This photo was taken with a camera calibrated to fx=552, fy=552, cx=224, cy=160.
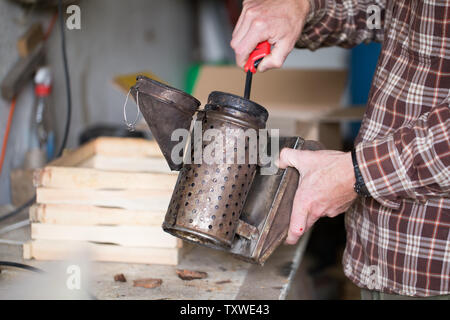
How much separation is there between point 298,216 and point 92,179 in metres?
0.56

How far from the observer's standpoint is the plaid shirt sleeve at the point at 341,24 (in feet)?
4.29

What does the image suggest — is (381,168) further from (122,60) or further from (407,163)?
(122,60)

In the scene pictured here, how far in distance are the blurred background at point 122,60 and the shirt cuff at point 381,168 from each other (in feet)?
3.52

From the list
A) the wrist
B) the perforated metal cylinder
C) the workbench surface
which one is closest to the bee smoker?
the perforated metal cylinder

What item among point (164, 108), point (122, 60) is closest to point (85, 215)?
point (164, 108)

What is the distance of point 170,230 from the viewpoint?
39.1 inches

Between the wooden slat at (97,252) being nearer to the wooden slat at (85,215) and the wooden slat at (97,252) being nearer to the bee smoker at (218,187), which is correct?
the wooden slat at (85,215)

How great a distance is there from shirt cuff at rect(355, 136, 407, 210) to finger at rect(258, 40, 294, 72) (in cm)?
24

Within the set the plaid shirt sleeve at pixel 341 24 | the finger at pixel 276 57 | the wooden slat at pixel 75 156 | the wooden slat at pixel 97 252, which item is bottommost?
the wooden slat at pixel 97 252

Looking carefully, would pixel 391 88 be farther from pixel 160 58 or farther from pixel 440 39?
pixel 160 58

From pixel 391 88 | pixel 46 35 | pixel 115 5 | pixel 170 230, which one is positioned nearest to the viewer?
pixel 170 230

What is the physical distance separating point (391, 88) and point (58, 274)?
84 centimetres

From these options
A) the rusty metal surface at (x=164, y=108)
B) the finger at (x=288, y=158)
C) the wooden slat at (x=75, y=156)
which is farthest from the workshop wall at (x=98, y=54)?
the finger at (x=288, y=158)
